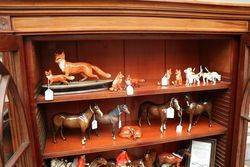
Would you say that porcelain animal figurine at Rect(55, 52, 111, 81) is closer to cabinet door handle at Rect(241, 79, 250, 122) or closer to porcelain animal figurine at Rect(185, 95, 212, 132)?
porcelain animal figurine at Rect(185, 95, 212, 132)

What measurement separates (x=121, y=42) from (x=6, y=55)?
617mm

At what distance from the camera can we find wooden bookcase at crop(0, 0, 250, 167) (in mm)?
914

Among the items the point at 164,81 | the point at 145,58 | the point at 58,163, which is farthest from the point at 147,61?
the point at 58,163

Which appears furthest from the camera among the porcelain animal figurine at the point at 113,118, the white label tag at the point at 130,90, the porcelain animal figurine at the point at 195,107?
the porcelain animal figurine at the point at 195,107

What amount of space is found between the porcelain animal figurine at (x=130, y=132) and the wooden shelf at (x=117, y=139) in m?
0.02

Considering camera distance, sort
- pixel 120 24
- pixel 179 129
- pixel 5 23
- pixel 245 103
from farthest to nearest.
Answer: pixel 179 129 → pixel 245 103 → pixel 120 24 → pixel 5 23

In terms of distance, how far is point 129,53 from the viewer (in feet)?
4.45

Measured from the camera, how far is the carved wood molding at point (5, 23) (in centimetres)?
85

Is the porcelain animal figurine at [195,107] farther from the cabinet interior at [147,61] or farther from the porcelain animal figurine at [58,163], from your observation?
the porcelain animal figurine at [58,163]

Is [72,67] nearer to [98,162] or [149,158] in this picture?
[98,162]

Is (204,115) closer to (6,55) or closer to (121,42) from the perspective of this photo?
(121,42)

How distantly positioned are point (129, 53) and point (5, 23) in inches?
26.5

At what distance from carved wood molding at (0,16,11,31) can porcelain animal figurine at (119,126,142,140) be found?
73 cm

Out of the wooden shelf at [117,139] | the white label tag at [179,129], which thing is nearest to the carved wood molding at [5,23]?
the wooden shelf at [117,139]
